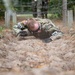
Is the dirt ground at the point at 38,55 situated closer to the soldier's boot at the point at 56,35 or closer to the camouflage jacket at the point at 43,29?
the soldier's boot at the point at 56,35

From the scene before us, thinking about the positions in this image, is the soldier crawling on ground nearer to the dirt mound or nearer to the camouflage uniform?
the camouflage uniform

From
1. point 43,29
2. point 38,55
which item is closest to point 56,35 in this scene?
point 43,29

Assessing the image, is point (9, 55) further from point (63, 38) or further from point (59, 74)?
point (59, 74)

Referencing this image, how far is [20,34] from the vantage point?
6633 mm

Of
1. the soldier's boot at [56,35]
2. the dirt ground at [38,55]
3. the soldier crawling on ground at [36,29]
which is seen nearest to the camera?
the dirt ground at [38,55]

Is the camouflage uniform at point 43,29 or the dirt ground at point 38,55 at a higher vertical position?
the camouflage uniform at point 43,29

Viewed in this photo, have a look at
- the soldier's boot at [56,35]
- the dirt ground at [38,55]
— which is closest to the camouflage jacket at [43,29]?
the soldier's boot at [56,35]

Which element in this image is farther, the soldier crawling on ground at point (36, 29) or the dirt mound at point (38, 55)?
the soldier crawling on ground at point (36, 29)

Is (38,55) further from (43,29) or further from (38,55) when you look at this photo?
(43,29)

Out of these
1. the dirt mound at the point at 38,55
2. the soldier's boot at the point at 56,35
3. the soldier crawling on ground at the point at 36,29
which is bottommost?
the dirt mound at the point at 38,55

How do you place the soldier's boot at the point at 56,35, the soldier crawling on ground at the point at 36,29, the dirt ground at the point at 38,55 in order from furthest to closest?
1. the soldier crawling on ground at the point at 36,29
2. the soldier's boot at the point at 56,35
3. the dirt ground at the point at 38,55

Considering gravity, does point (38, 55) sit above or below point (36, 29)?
below

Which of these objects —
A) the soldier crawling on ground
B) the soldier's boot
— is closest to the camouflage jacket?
the soldier crawling on ground

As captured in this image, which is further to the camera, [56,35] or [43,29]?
[43,29]
